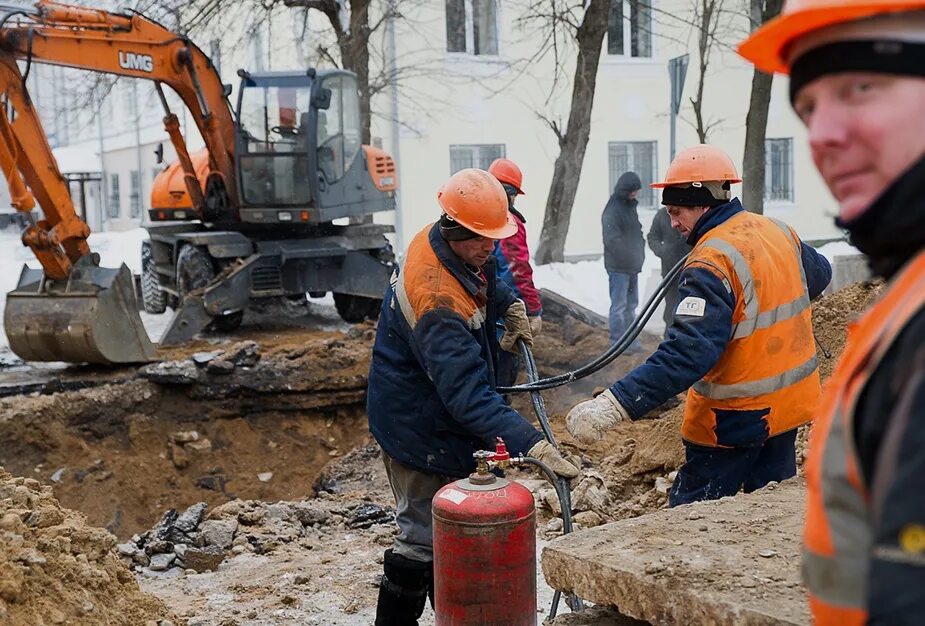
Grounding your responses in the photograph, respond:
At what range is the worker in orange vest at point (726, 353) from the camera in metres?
3.95

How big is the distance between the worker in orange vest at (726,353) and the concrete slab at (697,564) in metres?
0.45

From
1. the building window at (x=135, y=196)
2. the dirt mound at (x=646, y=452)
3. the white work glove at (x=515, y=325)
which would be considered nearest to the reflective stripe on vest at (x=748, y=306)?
the white work glove at (x=515, y=325)

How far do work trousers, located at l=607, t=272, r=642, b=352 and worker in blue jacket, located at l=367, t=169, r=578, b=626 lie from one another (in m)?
6.58

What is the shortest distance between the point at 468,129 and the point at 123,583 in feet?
55.0

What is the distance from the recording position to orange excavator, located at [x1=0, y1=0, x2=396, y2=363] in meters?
9.88

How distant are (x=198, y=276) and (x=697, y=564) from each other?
33.7 feet

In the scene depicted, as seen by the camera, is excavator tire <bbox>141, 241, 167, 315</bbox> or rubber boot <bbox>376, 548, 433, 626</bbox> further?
excavator tire <bbox>141, 241, 167, 315</bbox>

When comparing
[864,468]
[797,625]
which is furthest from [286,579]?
[864,468]

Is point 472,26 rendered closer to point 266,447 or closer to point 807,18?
point 266,447

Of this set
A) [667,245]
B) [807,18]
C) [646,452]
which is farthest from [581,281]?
[807,18]

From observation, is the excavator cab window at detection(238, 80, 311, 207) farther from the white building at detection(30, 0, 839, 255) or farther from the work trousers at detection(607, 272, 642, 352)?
the white building at detection(30, 0, 839, 255)

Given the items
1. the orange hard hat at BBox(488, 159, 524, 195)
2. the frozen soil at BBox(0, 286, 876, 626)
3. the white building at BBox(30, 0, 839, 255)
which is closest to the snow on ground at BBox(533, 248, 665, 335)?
the frozen soil at BBox(0, 286, 876, 626)

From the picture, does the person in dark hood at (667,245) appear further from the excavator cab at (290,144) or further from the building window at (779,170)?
the building window at (779,170)

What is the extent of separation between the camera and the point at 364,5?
16625mm
